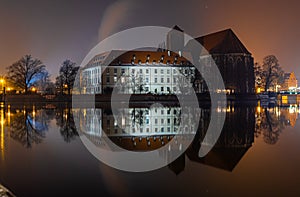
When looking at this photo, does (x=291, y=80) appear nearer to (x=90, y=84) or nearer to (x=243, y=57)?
(x=243, y=57)

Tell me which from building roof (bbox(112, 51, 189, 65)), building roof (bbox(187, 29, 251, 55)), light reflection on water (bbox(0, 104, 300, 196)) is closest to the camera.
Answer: light reflection on water (bbox(0, 104, 300, 196))

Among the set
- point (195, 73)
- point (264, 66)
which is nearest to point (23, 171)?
point (195, 73)

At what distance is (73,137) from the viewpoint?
47.0ft

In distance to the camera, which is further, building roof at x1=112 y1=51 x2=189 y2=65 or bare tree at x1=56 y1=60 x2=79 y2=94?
building roof at x1=112 y1=51 x2=189 y2=65

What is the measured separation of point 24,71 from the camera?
72375 millimetres

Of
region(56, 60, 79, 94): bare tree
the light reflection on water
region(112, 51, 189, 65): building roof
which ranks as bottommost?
the light reflection on water

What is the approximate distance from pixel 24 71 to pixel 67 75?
890 cm

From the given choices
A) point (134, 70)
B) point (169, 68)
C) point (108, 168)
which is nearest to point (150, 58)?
point (169, 68)

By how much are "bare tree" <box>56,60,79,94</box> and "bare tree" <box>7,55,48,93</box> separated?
4.71 m

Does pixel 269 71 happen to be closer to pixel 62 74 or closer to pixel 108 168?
pixel 62 74

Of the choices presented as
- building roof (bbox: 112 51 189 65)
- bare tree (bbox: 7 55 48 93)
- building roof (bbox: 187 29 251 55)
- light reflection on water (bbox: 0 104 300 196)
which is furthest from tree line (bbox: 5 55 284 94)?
light reflection on water (bbox: 0 104 300 196)

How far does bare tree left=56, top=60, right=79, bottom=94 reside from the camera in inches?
2901

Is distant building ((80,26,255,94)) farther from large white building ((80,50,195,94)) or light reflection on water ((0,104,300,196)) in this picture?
light reflection on water ((0,104,300,196))

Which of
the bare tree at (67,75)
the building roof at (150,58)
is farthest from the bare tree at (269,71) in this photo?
the bare tree at (67,75)
